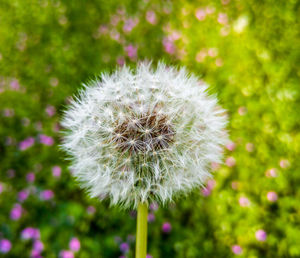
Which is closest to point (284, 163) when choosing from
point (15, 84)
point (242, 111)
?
point (242, 111)

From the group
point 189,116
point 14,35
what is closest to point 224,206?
point 189,116

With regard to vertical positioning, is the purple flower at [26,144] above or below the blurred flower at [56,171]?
above

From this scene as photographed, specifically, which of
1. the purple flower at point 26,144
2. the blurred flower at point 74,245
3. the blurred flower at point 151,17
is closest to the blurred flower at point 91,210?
the blurred flower at point 74,245

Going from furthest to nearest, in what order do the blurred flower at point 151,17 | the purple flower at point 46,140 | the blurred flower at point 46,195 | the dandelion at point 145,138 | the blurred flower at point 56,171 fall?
the blurred flower at point 151,17 → the purple flower at point 46,140 → the blurred flower at point 56,171 → the blurred flower at point 46,195 → the dandelion at point 145,138

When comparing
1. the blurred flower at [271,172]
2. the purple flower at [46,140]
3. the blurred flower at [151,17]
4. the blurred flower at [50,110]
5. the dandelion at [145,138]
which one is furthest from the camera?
the blurred flower at [151,17]

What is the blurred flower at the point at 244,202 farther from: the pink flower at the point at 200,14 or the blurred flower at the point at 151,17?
the blurred flower at the point at 151,17

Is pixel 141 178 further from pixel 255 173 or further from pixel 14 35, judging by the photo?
pixel 14 35

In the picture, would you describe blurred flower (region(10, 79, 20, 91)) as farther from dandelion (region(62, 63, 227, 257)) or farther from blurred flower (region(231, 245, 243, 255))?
blurred flower (region(231, 245, 243, 255))
